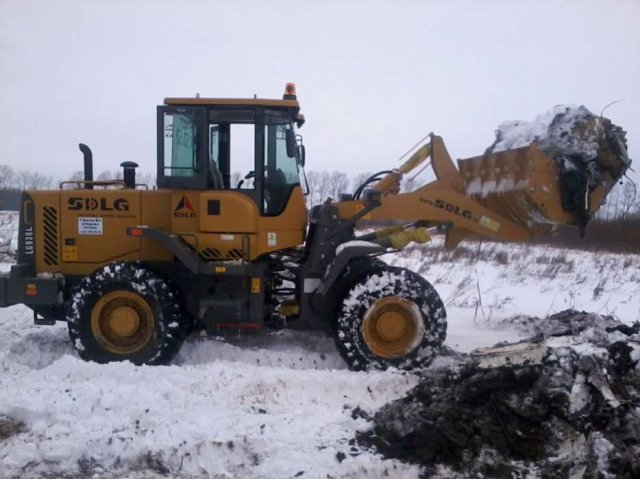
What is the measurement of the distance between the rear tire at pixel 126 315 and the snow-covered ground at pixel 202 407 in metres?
0.40

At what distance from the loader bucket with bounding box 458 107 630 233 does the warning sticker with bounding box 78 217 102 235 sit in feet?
14.5

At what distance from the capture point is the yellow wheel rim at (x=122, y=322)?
20.2 ft

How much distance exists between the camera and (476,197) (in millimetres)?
6730

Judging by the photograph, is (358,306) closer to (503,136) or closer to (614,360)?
(614,360)

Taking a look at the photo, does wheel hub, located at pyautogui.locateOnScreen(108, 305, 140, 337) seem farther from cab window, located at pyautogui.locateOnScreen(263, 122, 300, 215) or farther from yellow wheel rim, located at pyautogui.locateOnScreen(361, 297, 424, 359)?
yellow wheel rim, located at pyautogui.locateOnScreen(361, 297, 424, 359)

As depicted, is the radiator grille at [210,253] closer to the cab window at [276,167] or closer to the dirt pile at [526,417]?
the cab window at [276,167]

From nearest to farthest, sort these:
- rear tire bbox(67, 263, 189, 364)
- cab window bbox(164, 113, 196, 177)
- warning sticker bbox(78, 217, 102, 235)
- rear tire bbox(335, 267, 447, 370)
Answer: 1. rear tire bbox(335, 267, 447, 370)
2. rear tire bbox(67, 263, 189, 364)
3. cab window bbox(164, 113, 196, 177)
4. warning sticker bbox(78, 217, 102, 235)

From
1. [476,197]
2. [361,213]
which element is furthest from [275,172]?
[476,197]

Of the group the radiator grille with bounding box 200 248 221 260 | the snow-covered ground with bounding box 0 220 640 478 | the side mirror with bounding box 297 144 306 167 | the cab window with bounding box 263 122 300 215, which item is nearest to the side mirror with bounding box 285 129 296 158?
the cab window with bounding box 263 122 300 215

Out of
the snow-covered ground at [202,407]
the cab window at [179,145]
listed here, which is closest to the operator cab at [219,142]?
the cab window at [179,145]

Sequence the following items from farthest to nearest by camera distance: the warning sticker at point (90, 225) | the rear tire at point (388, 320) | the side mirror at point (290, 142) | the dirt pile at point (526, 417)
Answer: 1. the warning sticker at point (90, 225)
2. the side mirror at point (290, 142)
3. the rear tire at point (388, 320)
4. the dirt pile at point (526, 417)

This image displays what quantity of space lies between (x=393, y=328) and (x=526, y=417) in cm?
185

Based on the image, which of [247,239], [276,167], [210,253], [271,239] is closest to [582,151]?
[276,167]

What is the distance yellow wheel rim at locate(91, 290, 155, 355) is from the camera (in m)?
6.15
